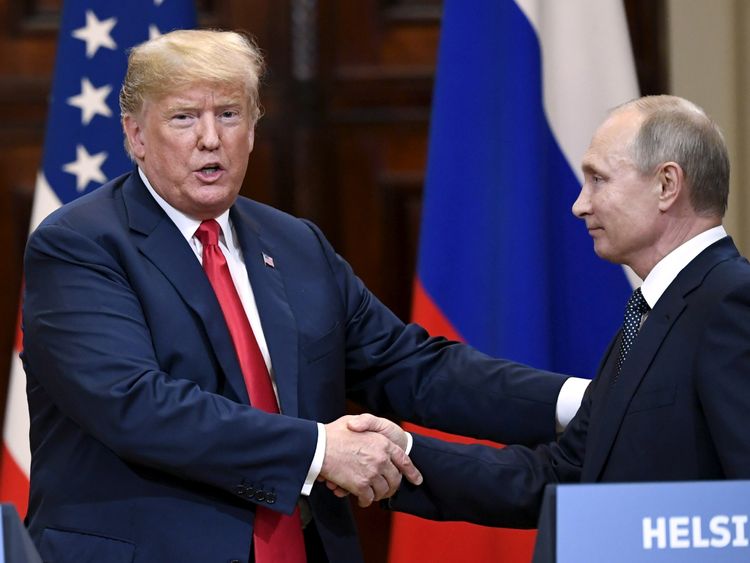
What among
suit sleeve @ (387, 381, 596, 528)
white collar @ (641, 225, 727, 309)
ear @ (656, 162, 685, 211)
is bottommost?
suit sleeve @ (387, 381, 596, 528)

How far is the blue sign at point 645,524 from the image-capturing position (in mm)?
1741

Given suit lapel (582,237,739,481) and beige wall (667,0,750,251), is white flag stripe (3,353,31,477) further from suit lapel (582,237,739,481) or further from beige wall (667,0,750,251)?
beige wall (667,0,750,251)

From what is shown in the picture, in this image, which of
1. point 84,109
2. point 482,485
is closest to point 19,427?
point 84,109

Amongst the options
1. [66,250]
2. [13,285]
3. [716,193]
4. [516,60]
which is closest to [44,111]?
[13,285]

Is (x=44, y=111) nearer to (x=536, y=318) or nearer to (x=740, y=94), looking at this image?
(x=536, y=318)

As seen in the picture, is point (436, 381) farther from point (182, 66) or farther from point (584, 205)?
point (182, 66)

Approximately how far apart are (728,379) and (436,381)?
3.03 ft

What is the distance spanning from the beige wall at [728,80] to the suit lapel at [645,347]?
63.7 inches

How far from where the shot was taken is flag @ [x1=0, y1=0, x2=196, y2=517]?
11.2 feet

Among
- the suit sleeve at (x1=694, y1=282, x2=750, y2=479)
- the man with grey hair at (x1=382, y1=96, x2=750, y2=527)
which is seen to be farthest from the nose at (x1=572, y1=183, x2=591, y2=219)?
the suit sleeve at (x1=694, y1=282, x2=750, y2=479)

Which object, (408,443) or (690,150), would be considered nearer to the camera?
(690,150)

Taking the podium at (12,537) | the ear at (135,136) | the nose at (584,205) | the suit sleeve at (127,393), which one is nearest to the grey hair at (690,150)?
the nose at (584,205)

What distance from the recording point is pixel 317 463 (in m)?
2.38

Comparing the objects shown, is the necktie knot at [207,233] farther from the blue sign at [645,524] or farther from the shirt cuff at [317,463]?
the blue sign at [645,524]
